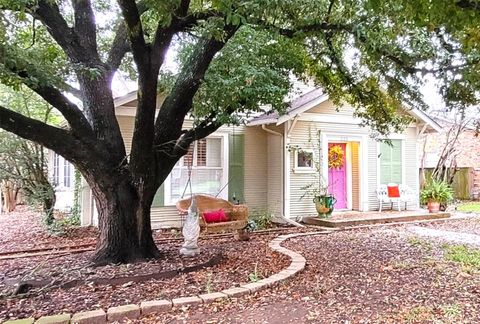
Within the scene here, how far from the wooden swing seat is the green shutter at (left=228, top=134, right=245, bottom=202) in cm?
139

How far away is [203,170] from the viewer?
Answer: 10438 mm

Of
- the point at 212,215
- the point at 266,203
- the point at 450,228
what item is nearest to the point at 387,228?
the point at 450,228

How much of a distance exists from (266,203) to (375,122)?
3944mm

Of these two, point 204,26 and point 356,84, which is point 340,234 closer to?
point 356,84

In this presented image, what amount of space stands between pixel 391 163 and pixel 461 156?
1039cm

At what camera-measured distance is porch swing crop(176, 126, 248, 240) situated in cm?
775

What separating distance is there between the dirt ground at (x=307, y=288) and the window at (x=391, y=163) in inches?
206

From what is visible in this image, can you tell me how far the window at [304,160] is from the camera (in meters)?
10.8

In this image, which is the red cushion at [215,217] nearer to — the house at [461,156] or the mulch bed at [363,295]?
the mulch bed at [363,295]

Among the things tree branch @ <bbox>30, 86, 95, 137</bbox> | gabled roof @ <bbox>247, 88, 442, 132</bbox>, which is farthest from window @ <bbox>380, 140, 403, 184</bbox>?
tree branch @ <bbox>30, 86, 95, 137</bbox>

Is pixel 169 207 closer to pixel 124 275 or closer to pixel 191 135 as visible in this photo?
pixel 191 135

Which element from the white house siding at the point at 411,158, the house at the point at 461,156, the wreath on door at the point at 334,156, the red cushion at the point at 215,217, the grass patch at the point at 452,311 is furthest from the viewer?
the house at the point at 461,156

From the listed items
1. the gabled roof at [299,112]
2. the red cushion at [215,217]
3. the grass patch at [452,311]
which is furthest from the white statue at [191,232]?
the gabled roof at [299,112]

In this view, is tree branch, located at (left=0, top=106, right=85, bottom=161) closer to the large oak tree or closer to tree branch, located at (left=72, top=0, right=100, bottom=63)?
the large oak tree
